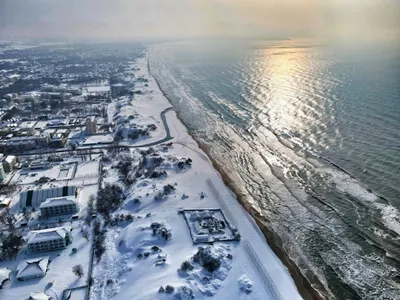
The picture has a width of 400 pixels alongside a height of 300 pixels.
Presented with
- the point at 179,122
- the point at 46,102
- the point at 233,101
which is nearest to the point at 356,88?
the point at 233,101

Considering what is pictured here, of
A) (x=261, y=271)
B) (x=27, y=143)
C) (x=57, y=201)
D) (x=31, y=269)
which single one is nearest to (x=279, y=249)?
(x=261, y=271)

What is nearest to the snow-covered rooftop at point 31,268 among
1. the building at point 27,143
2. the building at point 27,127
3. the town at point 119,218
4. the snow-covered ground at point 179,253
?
the town at point 119,218

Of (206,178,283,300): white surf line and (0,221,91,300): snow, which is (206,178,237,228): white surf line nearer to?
(206,178,283,300): white surf line

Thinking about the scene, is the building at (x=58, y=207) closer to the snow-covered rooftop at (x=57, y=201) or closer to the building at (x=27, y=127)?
the snow-covered rooftop at (x=57, y=201)

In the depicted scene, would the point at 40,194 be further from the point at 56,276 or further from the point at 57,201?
the point at 56,276

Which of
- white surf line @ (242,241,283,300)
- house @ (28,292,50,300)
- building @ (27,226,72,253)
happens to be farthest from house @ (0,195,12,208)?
white surf line @ (242,241,283,300)

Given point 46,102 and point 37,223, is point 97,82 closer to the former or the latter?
point 46,102
